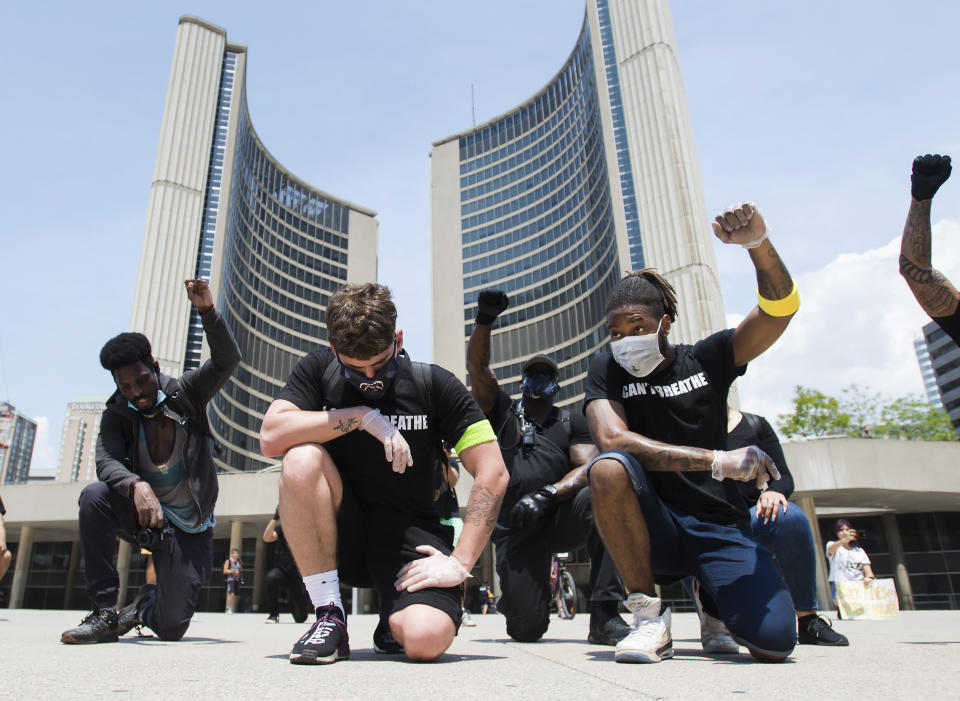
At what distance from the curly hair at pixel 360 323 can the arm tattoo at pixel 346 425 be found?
0.78 ft

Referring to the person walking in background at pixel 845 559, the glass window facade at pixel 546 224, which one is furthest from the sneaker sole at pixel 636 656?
the glass window facade at pixel 546 224

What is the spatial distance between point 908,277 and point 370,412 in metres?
2.78

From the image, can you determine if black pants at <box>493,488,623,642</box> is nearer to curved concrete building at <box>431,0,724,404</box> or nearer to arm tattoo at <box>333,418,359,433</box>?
arm tattoo at <box>333,418,359,433</box>

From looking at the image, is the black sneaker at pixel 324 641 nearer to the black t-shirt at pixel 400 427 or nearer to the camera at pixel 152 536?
the black t-shirt at pixel 400 427

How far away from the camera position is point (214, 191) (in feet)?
176

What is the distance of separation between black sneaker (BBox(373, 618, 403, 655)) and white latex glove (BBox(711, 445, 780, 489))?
1.39m

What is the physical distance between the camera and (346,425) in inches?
96.2

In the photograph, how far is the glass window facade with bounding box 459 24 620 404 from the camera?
2334 inches

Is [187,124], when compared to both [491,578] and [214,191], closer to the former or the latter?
[214,191]

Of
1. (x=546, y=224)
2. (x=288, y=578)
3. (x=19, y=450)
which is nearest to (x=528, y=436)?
(x=288, y=578)

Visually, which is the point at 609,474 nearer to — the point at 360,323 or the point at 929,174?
the point at 360,323

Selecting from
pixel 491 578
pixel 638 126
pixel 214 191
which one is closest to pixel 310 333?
pixel 214 191

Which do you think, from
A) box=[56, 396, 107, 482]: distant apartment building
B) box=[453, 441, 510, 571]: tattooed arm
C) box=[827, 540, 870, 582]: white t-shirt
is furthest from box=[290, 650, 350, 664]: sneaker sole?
box=[56, 396, 107, 482]: distant apartment building

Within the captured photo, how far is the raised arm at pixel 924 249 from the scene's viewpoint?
3087 mm
